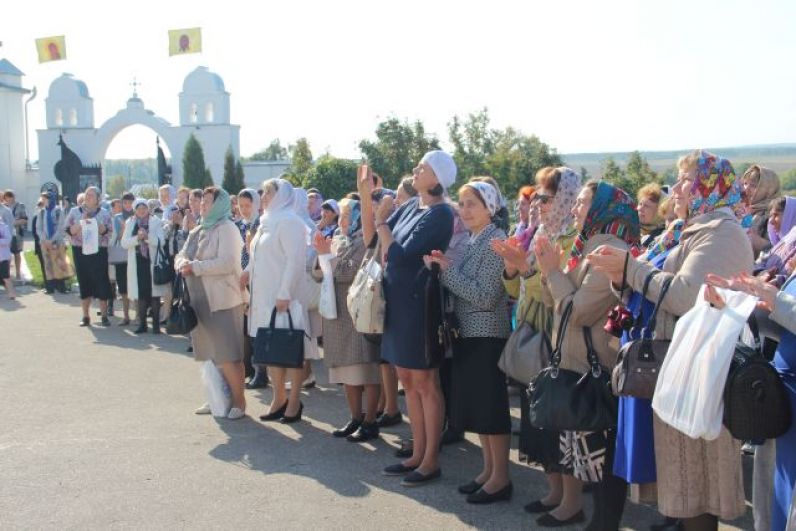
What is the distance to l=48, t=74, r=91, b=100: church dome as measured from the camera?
165 feet

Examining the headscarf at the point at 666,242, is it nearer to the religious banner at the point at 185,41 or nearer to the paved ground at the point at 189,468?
the paved ground at the point at 189,468

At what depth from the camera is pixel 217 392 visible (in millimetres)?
7285

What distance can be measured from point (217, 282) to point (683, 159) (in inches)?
175

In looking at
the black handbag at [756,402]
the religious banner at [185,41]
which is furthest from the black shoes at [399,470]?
the religious banner at [185,41]

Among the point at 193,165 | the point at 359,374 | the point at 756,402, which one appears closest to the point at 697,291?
the point at 756,402

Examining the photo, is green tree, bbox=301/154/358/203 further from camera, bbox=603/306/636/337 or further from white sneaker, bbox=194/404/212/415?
camera, bbox=603/306/636/337

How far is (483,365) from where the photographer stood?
201 inches

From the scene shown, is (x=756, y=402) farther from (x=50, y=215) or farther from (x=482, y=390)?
(x=50, y=215)

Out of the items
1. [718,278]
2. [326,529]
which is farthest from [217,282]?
[718,278]

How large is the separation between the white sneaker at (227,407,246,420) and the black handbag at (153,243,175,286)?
3.60 metres

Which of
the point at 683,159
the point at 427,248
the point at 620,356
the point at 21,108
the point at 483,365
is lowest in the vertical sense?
the point at 483,365

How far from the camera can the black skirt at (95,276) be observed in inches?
495

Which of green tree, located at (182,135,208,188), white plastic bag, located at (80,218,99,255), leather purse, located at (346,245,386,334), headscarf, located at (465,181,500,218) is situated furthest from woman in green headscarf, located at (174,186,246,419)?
green tree, located at (182,135,208,188)

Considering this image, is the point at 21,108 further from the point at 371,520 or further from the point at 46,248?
the point at 371,520
